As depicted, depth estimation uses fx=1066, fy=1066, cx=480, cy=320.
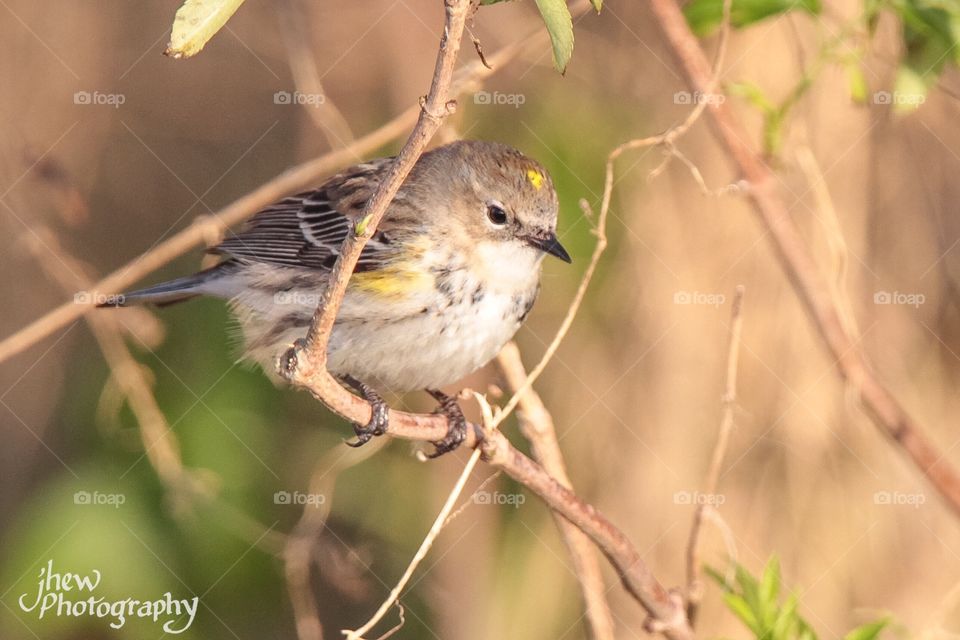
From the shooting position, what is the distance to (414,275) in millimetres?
3561

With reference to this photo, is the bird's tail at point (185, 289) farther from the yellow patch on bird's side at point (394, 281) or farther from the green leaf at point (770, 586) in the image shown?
the green leaf at point (770, 586)

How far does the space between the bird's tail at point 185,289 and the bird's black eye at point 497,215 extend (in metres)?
1.09

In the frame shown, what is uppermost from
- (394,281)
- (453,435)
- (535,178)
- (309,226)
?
(535,178)

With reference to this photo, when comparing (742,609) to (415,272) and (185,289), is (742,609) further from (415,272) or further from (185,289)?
Answer: (185,289)

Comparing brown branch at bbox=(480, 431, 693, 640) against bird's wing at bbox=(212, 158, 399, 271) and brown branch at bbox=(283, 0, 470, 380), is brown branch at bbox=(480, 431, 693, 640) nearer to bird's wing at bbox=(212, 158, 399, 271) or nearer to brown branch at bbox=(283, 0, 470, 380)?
brown branch at bbox=(283, 0, 470, 380)

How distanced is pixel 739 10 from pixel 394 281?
4.81 ft

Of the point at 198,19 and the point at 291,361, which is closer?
the point at 198,19

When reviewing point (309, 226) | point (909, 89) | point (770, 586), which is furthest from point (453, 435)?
point (909, 89)

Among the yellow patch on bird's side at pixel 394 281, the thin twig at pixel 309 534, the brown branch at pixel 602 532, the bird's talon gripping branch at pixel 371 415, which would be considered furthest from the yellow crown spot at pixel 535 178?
the thin twig at pixel 309 534

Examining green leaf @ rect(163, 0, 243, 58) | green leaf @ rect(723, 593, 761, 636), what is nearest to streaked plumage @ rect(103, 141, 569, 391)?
green leaf @ rect(723, 593, 761, 636)

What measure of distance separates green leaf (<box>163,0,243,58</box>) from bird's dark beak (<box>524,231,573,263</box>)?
1940mm

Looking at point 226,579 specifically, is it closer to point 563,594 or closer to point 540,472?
point 563,594

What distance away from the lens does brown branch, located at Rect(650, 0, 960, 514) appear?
370 centimetres

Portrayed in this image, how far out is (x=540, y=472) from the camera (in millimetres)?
2924
